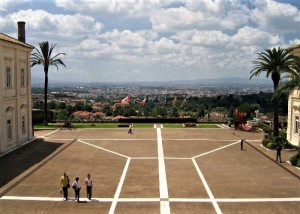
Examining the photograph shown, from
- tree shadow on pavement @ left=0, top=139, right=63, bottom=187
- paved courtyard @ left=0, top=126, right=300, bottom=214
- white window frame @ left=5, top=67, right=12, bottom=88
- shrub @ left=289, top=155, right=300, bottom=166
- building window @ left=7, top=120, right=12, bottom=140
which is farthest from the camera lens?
building window @ left=7, top=120, right=12, bottom=140

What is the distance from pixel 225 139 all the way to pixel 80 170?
19.6 m

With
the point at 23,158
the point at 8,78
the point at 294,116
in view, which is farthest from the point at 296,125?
the point at 8,78

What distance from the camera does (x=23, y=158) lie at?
2941 cm

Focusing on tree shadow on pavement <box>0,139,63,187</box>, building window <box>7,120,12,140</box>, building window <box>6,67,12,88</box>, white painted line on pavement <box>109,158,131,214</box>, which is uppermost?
building window <box>6,67,12,88</box>

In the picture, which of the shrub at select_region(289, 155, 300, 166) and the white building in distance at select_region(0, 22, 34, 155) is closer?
the shrub at select_region(289, 155, 300, 166)

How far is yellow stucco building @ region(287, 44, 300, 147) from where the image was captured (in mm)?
34938

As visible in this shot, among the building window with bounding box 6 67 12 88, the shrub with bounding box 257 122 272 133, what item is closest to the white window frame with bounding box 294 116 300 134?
the shrub with bounding box 257 122 272 133

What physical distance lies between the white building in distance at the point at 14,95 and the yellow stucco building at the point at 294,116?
83.0 feet

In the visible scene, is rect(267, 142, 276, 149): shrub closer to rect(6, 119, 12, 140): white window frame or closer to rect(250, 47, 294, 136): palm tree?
rect(250, 47, 294, 136): palm tree

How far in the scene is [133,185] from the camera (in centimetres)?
2162

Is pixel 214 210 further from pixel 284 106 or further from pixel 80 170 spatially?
pixel 284 106

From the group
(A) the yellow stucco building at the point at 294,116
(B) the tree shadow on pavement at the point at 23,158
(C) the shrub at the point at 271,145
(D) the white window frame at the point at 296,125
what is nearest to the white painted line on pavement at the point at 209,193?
(C) the shrub at the point at 271,145

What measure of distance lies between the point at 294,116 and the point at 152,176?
18506 mm

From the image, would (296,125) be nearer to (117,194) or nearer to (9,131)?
(117,194)
